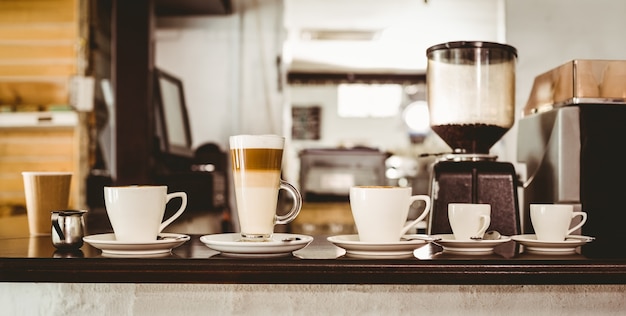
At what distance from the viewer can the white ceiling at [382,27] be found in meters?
6.04

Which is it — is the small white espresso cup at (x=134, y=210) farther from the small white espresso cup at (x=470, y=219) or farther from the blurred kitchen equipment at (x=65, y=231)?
the small white espresso cup at (x=470, y=219)

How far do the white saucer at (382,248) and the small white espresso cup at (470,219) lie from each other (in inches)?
4.8

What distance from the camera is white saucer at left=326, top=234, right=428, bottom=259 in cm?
108

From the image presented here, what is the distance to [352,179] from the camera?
4598mm

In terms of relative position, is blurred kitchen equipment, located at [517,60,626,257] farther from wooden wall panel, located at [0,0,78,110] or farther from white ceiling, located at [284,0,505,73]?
white ceiling, located at [284,0,505,73]

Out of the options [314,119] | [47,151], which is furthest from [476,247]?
[314,119]

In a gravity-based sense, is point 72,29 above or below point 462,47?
above

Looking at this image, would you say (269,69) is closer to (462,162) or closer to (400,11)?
(400,11)

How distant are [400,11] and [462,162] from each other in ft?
15.7

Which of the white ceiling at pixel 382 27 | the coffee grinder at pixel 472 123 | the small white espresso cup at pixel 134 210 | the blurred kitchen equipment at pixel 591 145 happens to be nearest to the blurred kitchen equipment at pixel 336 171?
the white ceiling at pixel 382 27

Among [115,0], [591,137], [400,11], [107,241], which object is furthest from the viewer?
[400,11]

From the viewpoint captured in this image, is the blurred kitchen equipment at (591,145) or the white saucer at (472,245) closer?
the white saucer at (472,245)

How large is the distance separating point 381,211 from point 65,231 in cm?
61

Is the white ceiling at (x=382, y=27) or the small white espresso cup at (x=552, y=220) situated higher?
the white ceiling at (x=382, y=27)
